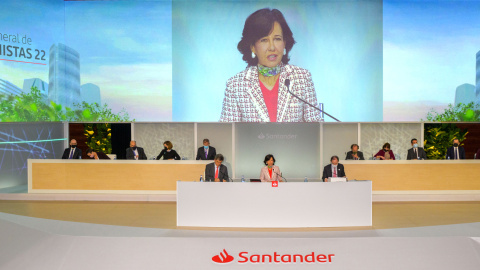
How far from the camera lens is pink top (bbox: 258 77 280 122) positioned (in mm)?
12438

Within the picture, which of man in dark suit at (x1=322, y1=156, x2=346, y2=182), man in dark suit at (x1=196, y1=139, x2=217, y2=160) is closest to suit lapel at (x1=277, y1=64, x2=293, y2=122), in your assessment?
man in dark suit at (x1=196, y1=139, x2=217, y2=160)

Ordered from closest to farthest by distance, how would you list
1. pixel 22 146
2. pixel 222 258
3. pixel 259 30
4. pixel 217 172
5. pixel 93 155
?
1. pixel 222 258
2. pixel 217 172
3. pixel 93 155
4. pixel 22 146
5. pixel 259 30

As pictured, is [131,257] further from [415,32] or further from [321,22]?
[415,32]

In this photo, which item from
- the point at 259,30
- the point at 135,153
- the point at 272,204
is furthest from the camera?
the point at 259,30

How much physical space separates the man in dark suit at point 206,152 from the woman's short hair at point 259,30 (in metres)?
2.80

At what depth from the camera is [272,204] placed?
7516mm

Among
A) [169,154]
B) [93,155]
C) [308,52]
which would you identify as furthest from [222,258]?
[308,52]

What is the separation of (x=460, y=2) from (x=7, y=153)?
11.6 m

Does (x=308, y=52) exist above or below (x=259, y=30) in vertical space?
below

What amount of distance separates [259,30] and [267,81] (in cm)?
129

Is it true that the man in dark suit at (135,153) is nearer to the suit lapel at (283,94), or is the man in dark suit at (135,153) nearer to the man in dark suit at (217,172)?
the man in dark suit at (217,172)

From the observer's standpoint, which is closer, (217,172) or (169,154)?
(217,172)

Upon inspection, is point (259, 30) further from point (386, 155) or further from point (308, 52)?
point (386, 155)

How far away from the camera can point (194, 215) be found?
298 inches
